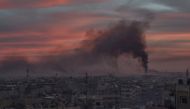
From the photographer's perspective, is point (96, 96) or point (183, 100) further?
point (96, 96)

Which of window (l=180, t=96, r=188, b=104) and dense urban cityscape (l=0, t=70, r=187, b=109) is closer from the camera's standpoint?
window (l=180, t=96, r=188, b=104)

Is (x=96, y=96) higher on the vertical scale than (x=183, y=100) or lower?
lower

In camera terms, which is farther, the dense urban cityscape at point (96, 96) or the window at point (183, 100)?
the dense urban cityscape at point (96, 96)

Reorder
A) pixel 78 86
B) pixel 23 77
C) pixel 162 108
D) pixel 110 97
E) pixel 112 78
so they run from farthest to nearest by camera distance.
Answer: pixel 23 77, pixel 112 78, pixel 78 86, pixel 110 97, pixel 162 108

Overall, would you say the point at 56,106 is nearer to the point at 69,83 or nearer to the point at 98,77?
the point at 69,83

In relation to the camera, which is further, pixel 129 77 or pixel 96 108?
pixel 129 77

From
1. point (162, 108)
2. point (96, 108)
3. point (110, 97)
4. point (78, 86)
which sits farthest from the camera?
point (78, 86)

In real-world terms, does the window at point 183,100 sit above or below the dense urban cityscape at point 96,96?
above

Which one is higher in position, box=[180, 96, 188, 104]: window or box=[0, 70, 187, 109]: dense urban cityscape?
box=[180, 96, 188, 104]: window

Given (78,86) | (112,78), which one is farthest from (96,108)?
(112,78)

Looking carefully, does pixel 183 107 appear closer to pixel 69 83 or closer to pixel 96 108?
pixel 96 108
